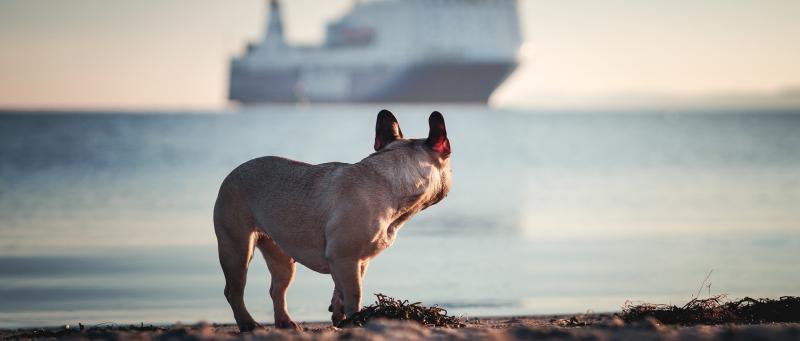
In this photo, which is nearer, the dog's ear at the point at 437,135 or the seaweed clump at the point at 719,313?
the dog's ear at the point at 437,135

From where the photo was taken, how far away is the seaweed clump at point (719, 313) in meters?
7.05

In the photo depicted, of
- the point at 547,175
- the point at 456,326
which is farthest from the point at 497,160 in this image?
the point at 456,326

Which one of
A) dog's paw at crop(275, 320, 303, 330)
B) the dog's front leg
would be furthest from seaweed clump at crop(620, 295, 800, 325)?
dog's paw at crop(275, 320, 303, 330)

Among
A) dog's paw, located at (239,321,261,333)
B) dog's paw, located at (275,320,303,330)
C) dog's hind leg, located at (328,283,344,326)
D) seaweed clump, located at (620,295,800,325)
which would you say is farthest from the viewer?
seaweed clump, located at (620,295,800,325)

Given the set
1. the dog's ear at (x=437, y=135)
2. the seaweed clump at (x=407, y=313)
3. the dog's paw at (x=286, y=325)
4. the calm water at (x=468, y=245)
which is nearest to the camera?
the dog's ear at (x=437, y=135)

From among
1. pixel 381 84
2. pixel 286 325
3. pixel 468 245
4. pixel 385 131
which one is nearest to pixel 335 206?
pixel 385 131

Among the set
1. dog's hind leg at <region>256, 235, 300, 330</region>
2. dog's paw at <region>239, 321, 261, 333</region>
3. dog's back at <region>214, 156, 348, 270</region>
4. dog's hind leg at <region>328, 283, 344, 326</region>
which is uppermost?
dog's back at <region>214, 156, 348, 270</region>

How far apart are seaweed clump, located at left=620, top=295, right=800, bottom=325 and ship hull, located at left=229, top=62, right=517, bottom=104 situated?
4430 inches

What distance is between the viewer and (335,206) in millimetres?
6125

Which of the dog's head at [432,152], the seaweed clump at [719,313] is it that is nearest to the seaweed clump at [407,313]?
the dog's head at [432,152]

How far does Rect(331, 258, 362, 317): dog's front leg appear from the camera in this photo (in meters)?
6.00

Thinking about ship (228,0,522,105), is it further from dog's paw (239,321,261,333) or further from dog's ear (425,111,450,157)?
dog's ear (425,111,450,157)

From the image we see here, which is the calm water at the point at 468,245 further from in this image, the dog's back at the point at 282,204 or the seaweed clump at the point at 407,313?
the dog's back at the point at 282,204

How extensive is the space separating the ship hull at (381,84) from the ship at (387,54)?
101 mm
